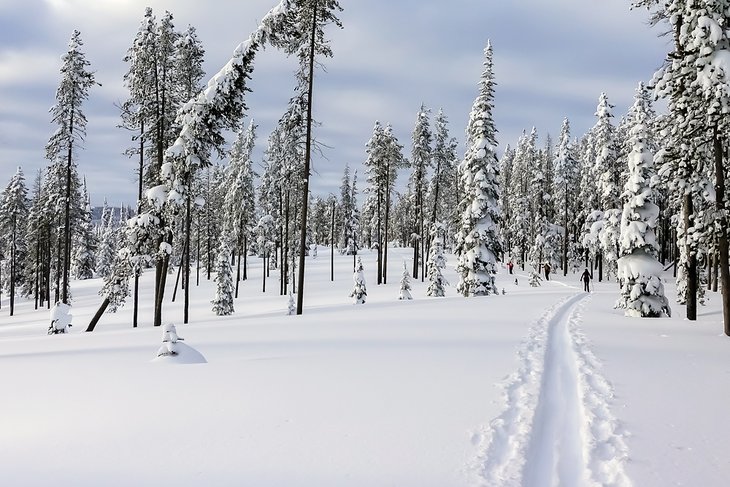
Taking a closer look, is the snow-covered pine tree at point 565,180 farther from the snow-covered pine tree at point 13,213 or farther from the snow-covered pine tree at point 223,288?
the snow-covered pine tree at point 13,213

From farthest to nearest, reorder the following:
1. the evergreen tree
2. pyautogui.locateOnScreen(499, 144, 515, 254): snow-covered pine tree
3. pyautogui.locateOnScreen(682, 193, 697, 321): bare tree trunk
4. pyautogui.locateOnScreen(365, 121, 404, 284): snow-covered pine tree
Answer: the evergreen tree → pyautogui.locateOnScreen(499, 144, 515, 254): snow-covered pine tree → pyautogui.locateOnScreen(365, 121, 404, 284): snow-covered pine tree → pyautogui.locateOnScreen(682, 193, 697, 321): bare tree trunk

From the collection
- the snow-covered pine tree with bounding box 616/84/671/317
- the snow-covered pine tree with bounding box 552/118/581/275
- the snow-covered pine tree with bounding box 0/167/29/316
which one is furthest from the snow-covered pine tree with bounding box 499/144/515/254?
the snow-covered pine tree with bounding box 0/167/29/316

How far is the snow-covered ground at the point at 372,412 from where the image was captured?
4.84 m

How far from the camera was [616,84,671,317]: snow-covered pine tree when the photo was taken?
20312mm

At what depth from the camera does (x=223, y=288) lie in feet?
120

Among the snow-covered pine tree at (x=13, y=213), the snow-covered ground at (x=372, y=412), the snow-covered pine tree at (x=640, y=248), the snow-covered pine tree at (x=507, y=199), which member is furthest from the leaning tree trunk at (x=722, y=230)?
the snow-covered pine tree at (x=13, y=213)

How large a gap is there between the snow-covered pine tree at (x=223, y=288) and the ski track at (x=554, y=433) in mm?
29294

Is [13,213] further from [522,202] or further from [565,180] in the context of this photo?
[565,180]

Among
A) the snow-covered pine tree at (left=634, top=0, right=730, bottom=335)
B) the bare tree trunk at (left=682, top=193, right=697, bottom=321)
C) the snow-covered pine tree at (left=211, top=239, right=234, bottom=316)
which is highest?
the snow-covered pine tree at (left=634, top=0, right=730, bottom=335)

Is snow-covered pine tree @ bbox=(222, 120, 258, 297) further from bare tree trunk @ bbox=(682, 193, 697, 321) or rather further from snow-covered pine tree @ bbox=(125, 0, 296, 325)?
bare tree trunk @ bbox=(682, 193, 697, 321)

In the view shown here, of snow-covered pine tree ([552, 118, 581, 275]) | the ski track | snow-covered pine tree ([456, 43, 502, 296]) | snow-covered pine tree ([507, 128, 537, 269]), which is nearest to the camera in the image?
the ski track

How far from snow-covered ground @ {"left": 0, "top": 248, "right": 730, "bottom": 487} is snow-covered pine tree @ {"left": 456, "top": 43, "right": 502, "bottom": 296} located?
17.9 meters

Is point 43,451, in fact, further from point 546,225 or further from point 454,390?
point 546,225

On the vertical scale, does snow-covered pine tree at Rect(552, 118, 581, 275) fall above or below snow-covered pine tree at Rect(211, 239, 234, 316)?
above
